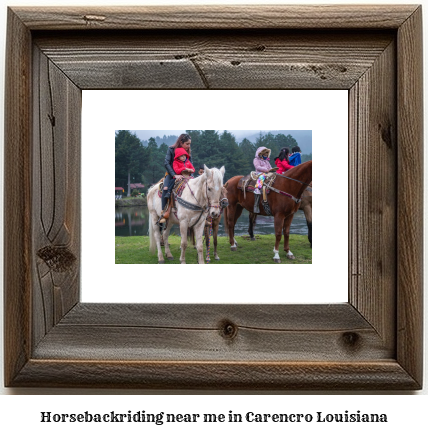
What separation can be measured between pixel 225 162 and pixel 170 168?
0.35 feet

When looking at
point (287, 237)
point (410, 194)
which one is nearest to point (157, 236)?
point (287, 237)

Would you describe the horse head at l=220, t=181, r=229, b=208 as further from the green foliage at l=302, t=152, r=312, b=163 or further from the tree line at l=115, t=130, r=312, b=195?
the green foliage at l=302, t=152, r=312, b=163

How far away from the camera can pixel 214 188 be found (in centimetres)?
88

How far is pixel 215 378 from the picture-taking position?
0.83m

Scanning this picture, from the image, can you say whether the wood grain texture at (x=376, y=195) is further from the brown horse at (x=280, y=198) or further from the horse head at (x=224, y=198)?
the horse head at (x=224, y=198)

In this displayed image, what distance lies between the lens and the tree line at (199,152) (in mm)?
853

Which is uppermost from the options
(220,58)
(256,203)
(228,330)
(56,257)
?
(220,58)

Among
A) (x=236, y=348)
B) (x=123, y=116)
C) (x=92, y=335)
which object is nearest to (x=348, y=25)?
(x=123, y=116)

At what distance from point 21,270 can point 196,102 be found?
0.45 m

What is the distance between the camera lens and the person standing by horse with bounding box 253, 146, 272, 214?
854 mm

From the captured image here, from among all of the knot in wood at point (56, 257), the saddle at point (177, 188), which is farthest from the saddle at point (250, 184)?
the knot in wood at point (56, 257)

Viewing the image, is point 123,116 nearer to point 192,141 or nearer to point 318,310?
point 192,141

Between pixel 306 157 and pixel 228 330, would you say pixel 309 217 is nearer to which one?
pixel 306 157

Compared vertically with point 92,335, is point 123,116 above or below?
above
